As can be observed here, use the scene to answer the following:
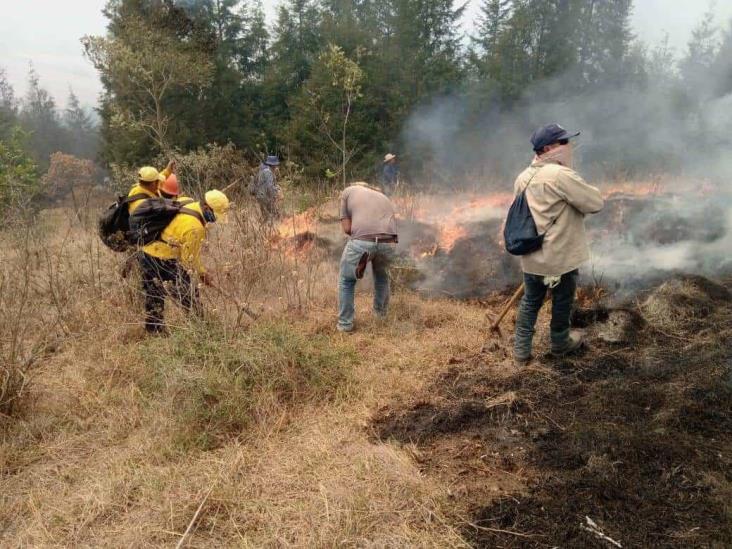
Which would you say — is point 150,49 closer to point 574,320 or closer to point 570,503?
point 574,320

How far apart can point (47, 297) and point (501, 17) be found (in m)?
23.1

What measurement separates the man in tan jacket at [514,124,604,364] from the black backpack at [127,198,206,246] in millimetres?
2933

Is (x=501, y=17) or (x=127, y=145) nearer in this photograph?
(x=127, y=145)

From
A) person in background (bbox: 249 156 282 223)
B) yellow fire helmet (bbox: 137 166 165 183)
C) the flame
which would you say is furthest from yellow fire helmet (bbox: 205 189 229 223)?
the flame

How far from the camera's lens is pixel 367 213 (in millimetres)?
5090

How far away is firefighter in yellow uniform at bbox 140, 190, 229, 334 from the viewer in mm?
4613

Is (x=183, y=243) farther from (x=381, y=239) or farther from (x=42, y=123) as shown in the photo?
(x=42, y=123)

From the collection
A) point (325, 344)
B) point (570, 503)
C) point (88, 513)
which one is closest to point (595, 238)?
point (325, 344)

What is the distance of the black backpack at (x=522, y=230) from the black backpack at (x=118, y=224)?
3.37 meters

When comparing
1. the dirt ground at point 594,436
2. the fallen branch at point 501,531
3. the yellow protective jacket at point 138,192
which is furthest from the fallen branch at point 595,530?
the yellow protective jacket at point 138,192

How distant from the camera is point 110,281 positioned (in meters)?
5.54

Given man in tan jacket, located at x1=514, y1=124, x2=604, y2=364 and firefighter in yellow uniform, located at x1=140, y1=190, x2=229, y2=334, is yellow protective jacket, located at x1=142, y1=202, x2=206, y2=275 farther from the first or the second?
man in tan jacket, located at x1=514, y1=124, x2=604, y2=364

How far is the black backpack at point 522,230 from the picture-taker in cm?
407

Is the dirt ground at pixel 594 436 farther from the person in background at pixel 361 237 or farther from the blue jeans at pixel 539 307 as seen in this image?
the person in background at pixel 361 237
